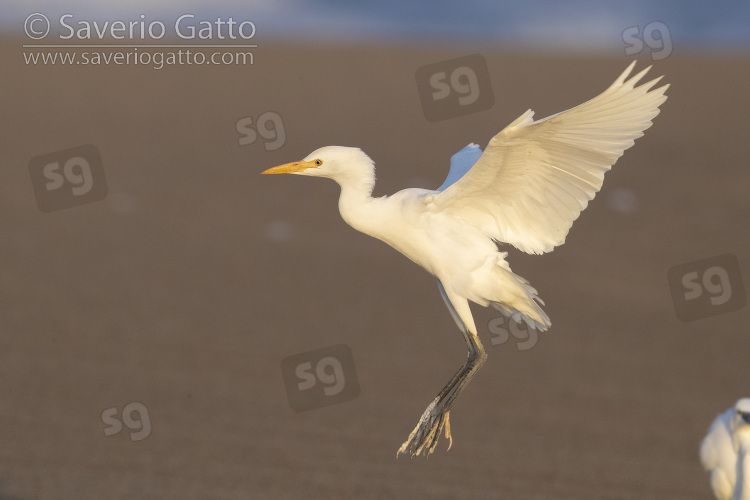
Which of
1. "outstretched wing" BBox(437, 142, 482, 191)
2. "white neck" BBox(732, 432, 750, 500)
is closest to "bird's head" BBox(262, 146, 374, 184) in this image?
"outstretched wing" BBox(437, 142, 482, 191)

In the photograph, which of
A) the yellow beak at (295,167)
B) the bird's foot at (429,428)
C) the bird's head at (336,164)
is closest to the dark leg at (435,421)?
the bird's foot at (429,428)

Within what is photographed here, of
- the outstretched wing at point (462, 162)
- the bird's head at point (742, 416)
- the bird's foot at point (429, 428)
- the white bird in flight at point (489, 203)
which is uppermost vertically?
the outstretched wing at point (462, 162)

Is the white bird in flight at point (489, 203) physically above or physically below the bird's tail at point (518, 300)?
above

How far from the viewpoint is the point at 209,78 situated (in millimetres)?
41281

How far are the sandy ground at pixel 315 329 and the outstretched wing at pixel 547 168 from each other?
23.6 ft

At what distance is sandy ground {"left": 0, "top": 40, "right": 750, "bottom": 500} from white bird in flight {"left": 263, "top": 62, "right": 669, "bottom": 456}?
7.16 metres

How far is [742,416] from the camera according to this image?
891cm

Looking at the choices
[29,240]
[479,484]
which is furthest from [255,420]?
[29,240]

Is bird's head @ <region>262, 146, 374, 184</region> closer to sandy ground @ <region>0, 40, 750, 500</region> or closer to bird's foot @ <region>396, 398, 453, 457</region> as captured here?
bird's foot @ <region>396, 398, 453, 457</region>

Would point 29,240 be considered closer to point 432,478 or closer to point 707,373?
point 432,478

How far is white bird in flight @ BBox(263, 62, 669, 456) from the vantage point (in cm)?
496

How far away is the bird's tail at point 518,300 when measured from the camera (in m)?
5.35

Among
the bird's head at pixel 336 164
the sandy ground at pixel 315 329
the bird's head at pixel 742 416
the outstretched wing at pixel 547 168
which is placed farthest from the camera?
the sandy ground at pixel 315 329

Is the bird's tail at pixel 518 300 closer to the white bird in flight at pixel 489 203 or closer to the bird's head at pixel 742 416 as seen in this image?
the white bird in flight at pixel 489 203
